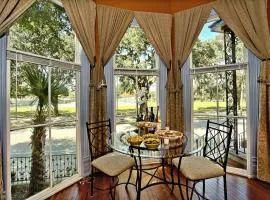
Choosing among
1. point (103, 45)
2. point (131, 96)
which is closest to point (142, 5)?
point (103, 45)

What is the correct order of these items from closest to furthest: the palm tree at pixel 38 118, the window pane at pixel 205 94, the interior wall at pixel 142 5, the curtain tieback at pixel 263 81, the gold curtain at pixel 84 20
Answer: the palm tree at pixel 38 118 → the curtain tieback at pixel 263 81 → the gold curtain at pixel 84 20 → the interior wall at pixel 142 5 → the window pane at pixel 205 94

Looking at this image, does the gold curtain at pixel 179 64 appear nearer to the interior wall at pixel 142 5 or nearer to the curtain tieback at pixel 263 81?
the interior wall at pixel 142 5

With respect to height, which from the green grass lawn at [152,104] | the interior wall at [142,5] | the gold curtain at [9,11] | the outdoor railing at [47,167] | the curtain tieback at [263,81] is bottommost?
the outdoor railing at [47,167]

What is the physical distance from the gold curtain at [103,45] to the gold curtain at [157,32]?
0.32 m

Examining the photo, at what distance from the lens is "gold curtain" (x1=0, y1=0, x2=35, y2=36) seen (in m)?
2.20

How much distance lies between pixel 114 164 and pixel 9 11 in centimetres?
202

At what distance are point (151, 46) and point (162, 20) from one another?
0.50m

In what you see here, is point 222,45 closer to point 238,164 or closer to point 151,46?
point 151,46

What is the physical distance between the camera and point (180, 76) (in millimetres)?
3965

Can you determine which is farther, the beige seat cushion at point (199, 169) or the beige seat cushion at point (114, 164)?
the beige seat cushion at point (114, 164)

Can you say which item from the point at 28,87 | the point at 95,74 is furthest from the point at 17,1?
the point at 95,74

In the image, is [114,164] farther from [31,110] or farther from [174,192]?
[31,110]

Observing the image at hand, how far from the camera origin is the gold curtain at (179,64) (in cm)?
389

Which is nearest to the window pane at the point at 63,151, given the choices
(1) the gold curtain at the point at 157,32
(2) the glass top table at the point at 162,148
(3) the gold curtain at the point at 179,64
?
(2) the glass top table at the point at 162,148
